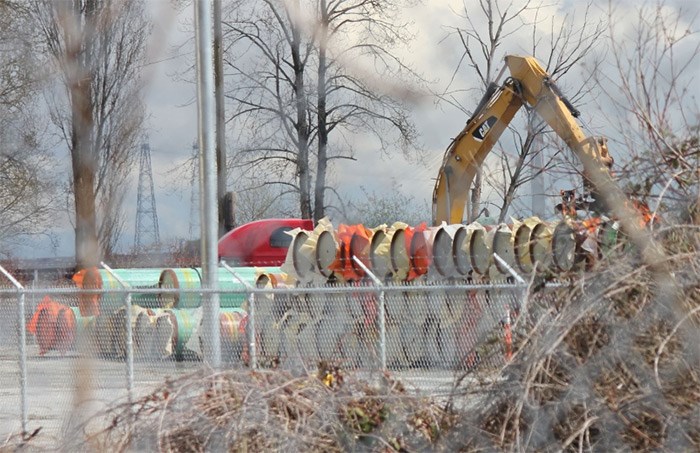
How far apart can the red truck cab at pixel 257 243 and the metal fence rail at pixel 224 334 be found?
781 cm

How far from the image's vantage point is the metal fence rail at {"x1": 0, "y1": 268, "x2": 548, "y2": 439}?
9.61 meters

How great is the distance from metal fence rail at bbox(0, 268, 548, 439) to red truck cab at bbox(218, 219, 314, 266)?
25.6 feet

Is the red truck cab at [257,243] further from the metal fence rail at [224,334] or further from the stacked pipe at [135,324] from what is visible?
the metal fence rail at [224,334]

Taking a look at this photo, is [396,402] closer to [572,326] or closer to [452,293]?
[572,326]

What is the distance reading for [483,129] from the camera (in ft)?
58.7

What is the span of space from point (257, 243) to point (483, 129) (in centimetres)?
522

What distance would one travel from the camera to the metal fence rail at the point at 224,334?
31.5 feet

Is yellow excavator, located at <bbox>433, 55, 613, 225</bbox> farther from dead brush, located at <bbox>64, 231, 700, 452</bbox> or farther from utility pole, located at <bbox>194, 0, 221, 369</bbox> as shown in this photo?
dead brush, located at <bbox>64, 231, 700, 452</bbox>

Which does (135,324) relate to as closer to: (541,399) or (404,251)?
(404,251)

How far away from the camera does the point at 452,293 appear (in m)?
10.2

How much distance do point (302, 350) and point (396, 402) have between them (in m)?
4.81

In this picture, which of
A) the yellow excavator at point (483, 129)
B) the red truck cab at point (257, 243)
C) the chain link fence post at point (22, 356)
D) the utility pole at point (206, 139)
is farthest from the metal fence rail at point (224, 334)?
the red truck cab at point (257, 243)

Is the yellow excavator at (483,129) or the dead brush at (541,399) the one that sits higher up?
the yellow excavator at (483,129)

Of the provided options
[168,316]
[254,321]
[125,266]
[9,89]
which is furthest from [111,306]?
[125,266]
